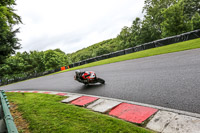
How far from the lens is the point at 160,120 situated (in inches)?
113

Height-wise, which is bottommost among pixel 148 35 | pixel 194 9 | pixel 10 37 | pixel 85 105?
pixel 85 105

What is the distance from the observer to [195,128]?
2.38 metres

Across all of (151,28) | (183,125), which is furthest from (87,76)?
(151,28)

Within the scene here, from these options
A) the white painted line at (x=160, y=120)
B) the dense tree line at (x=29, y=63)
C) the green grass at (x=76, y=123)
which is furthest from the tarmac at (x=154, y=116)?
the dense tree line at (x=29, y=63)

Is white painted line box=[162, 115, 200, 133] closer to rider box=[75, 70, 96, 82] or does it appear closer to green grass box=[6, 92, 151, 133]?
green grass box=[6, 92, 151, 133]

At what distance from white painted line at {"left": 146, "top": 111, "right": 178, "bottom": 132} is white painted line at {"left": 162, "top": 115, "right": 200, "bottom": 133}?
0.09 m

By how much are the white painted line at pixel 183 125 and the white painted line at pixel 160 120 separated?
9 centimetres

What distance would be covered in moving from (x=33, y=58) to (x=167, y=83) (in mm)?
64639

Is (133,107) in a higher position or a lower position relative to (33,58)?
lower

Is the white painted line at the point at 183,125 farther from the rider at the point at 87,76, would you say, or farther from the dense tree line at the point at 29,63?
the dense tree line at the point at 29,63

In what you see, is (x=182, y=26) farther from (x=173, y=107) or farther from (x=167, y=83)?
(x=173, y=107)

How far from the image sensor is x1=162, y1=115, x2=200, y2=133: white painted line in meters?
2.38

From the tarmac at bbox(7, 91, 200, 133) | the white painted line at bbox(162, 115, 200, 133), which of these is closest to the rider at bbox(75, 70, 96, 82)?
the tarmac at bbox(7, 91, 200, 133)

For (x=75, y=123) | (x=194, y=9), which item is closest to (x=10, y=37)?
(x=75, y=123)
